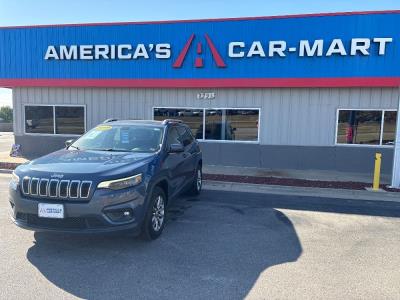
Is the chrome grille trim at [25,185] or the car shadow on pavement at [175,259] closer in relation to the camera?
the car shadow on pavement at [175,259]

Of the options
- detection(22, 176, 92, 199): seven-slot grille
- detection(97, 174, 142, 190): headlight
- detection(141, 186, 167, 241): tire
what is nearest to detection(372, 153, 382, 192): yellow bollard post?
detection(141, 186, 167, 241): tire

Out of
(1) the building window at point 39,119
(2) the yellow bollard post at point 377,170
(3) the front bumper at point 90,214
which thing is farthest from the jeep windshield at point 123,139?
(1) the building window at point 39,119

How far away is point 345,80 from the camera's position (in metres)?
11.1

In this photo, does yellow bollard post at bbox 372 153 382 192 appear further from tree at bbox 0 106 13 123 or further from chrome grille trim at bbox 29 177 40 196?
tree at bbox 0 106 13 123

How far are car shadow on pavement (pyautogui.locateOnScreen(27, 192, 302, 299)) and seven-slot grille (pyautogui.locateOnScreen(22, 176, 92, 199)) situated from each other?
608 mm

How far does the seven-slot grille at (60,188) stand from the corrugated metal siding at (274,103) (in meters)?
8.43

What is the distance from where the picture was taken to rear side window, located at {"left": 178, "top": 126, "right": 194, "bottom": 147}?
22.9ft

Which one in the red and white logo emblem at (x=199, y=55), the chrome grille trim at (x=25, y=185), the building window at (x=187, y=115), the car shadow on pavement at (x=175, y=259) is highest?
the red and white logo emblem at (x=199, y=55)

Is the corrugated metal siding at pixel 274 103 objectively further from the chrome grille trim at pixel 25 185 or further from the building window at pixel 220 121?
the chrome grille trim at pixel 25 185

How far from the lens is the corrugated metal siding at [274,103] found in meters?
11.4

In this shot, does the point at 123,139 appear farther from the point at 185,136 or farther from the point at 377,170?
the point at 377,170

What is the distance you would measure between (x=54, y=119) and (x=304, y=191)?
9890mm

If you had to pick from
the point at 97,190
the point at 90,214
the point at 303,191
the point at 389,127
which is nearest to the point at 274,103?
the point at 389,127

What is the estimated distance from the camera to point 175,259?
4.49 m
